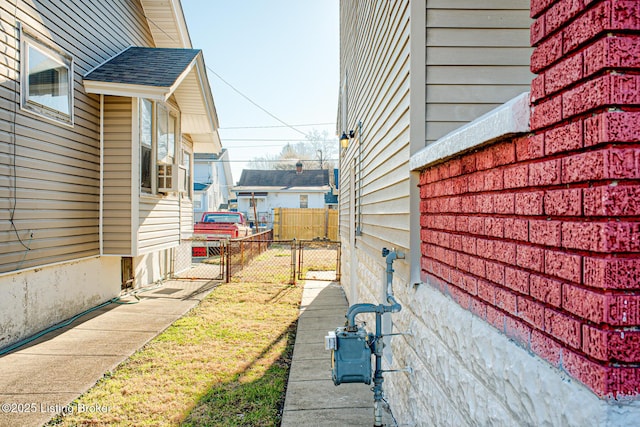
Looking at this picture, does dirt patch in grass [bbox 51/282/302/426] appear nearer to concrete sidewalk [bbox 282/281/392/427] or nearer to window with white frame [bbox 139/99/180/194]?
concrete sidewalk [bbox 282/281/392/427]

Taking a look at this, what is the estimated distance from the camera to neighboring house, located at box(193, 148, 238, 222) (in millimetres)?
28078

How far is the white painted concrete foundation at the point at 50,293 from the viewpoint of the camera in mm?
5504

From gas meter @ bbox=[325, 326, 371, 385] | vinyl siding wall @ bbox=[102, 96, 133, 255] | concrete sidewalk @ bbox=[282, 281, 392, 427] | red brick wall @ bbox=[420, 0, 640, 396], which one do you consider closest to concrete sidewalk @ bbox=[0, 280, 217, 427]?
vinyl siding wall @ bbox=[102, 96, 133, 255]

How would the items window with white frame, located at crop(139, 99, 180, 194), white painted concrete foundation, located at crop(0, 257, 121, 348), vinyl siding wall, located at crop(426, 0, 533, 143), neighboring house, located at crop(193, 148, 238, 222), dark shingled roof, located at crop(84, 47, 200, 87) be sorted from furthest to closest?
neighboring house, located at crop(193, 148, 238, 222), window with white frame, located at crop(139, 99, 180, 194), dark shingled roof, located at crop(84, 47, 200, 87), white painted concrete foundation, located at crop(0, 257, 121, 348), vinyl siding wall, located at crop(426, 0, 533, 143)

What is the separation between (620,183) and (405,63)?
2.32 m

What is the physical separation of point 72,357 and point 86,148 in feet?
12.4

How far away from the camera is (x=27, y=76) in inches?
228

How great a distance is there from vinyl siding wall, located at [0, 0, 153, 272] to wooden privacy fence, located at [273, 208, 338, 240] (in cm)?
1685

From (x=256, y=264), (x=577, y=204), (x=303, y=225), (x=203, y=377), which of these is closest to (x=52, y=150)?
(x=203, y=377)

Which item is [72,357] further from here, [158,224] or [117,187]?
[158,224]

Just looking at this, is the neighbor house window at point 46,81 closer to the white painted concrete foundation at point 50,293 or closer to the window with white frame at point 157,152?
the window with white frame at point 157,152

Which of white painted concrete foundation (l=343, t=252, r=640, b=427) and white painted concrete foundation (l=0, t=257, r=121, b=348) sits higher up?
white painted concrete foundation (l=343, t=252, r=640, b=427)

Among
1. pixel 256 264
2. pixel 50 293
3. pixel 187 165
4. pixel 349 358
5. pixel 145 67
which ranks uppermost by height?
pixel 145 67

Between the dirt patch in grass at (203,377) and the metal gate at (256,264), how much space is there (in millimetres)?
3332
